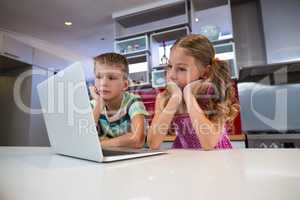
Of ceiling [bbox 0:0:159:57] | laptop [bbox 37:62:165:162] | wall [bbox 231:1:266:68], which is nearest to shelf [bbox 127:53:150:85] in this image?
ceiling [bbox 0:0:159:57]

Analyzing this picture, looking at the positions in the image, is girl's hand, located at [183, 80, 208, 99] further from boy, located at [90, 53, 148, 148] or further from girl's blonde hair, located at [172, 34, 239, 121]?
boy, located at [90, 53, 148, 148]

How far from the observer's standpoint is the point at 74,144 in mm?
509

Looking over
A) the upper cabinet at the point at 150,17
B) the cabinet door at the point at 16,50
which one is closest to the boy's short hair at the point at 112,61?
the upper cabinet at the point at 150,17

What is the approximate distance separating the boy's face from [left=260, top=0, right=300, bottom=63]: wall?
1503mm

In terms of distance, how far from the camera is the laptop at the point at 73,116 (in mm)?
411

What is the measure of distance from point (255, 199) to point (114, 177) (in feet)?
0.60

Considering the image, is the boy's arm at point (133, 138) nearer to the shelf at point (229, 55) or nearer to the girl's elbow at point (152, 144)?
the girl's elbow at point (152, 144)

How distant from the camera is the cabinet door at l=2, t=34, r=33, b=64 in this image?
2510 mm

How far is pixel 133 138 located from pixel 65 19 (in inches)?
94.7

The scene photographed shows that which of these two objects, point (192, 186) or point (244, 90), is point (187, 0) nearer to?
point (244, 90)

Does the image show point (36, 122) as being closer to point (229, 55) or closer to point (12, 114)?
point (12, 114)

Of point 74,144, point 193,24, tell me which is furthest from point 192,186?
point 193,24

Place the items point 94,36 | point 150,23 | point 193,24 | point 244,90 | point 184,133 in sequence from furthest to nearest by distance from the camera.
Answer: point 94,36, point 150,23, point 193,24, point 244,90, point 184,133

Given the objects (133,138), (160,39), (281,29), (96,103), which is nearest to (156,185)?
(133,138)
